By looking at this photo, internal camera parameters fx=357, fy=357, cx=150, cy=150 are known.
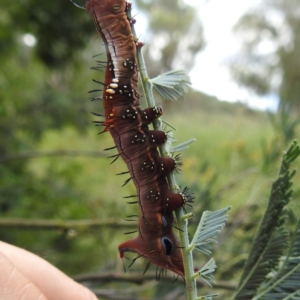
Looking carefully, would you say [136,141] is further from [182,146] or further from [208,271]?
[208,271]

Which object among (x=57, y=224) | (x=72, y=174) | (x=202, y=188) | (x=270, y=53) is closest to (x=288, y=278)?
(x=202, y=188)

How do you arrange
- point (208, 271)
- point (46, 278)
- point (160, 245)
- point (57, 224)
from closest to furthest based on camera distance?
1. point (208, 271)
2. point (160, 245)
3. point (46, 278)
4. point (57, 224)

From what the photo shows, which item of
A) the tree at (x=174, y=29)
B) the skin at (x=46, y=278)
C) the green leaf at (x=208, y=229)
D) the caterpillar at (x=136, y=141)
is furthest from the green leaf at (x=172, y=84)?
the tree at (x=174, y=29)

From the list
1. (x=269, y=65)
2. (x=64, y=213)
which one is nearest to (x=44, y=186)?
(x=64, y=213)

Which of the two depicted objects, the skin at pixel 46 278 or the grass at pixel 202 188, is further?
the grass at pixel 202 188

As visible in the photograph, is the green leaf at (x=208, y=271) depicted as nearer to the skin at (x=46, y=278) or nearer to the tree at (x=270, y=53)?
the skin at (x=46, y=278)

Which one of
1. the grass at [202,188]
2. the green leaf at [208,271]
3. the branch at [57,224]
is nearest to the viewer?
the green leaf at [208,271]

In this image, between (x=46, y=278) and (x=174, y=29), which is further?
(x=174, y=29)
